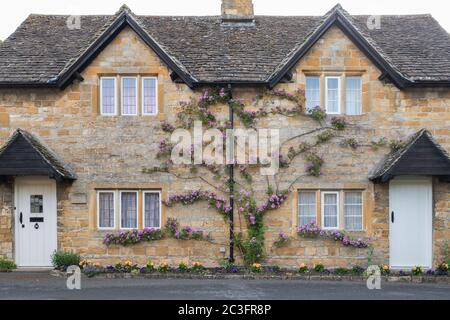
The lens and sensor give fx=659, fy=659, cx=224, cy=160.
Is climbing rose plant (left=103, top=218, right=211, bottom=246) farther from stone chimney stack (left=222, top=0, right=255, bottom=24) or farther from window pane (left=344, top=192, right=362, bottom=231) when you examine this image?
stone chimney stack (left=222, top=0, right=255, bottom=24)

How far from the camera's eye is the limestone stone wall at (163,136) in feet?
61.8

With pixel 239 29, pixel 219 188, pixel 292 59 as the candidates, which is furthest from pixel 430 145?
pixel 239 29

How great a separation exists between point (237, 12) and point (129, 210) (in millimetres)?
7896

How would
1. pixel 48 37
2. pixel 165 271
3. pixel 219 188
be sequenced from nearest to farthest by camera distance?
1. pixel 165 271
2. pixel 219 188
3. pixel 48 37

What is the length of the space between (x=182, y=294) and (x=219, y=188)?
492cm

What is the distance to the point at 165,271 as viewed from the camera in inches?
699

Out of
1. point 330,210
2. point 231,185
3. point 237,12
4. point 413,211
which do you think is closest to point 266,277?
point 231,185

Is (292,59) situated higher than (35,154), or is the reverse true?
(292,59)

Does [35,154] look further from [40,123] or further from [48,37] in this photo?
[48,37]

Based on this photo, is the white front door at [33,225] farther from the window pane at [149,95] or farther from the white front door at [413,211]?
the white front door at [413,211]

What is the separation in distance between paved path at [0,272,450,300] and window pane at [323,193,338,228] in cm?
252

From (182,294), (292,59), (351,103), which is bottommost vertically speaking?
(182,294)

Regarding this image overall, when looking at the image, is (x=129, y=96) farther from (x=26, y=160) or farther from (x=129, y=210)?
(x=26, y=160)

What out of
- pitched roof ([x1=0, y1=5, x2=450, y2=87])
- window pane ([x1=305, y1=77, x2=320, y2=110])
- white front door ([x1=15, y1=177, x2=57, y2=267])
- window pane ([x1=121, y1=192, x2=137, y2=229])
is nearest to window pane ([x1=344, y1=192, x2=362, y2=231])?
window pane ([x1=305, y1=77, x2=320, y2=110])
